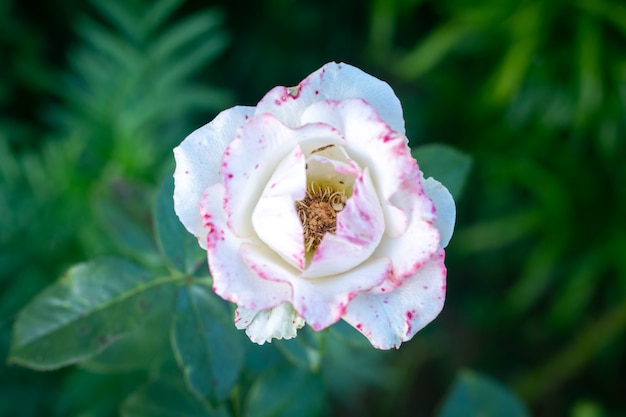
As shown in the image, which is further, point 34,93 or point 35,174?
point 34,93

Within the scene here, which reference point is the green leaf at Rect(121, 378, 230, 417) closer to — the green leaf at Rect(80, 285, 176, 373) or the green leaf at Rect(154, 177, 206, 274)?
the green leaf at Rect(80, 285, 176, 373)

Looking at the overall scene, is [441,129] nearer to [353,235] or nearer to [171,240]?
[171,240]

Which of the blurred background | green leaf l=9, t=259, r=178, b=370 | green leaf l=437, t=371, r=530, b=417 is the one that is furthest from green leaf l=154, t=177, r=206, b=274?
the blurred background

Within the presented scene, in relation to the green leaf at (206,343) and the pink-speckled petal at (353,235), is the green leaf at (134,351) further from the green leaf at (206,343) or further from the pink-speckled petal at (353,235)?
the pink-speckled petal at (353,235)

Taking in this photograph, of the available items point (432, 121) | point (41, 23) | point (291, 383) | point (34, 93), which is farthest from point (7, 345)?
point (432, 121)

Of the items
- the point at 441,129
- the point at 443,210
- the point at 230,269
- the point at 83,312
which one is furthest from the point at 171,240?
the point at 441,129

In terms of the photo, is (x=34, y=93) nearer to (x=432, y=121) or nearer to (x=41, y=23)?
(x=41, y=23)
